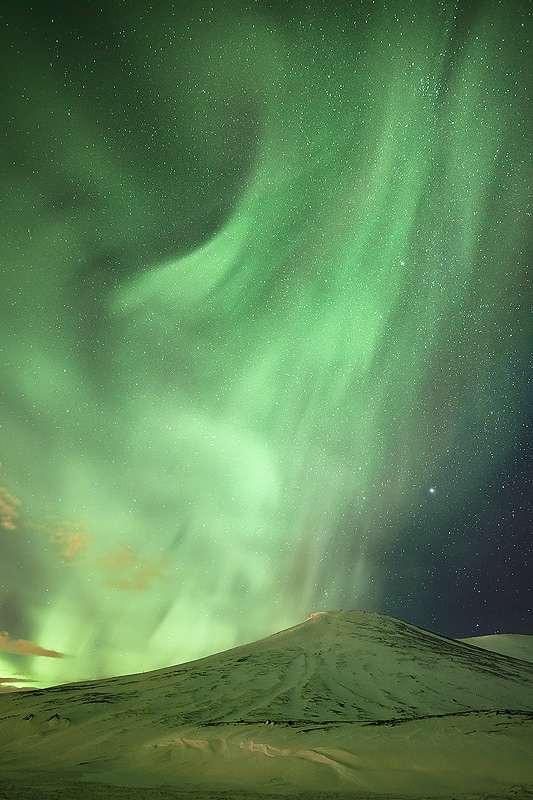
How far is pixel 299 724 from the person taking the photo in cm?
1297

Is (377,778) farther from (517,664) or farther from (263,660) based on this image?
(517,664)

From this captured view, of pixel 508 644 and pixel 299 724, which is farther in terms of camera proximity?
pixel 508 644

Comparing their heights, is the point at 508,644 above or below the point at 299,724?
above

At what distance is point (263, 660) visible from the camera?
2741 centimetres

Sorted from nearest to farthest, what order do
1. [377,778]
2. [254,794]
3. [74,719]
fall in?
1. [254,794]
2. [377,778]
3. [74,719]

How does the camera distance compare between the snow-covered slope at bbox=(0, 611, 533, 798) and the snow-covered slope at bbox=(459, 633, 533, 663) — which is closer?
the snow-covered slope at bbox=(0, 611, 533, 798)

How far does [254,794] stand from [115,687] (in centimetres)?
1981

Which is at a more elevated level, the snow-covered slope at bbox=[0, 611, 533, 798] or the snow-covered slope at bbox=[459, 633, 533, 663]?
the snow-covered slope at bbox=[459, 633, 533, 663]

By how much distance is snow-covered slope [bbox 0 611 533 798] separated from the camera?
891 centimetres

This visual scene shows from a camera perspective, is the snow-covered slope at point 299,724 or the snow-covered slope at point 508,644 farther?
the snow-covered slope at point 508,644

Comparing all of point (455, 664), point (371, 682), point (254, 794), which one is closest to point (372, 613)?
point (455, 664)

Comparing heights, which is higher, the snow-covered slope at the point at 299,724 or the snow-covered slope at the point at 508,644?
the snow-covered slope at the point at 508,644

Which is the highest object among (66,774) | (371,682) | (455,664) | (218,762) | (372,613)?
(372,613)

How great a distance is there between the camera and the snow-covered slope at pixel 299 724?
29.2 ft
